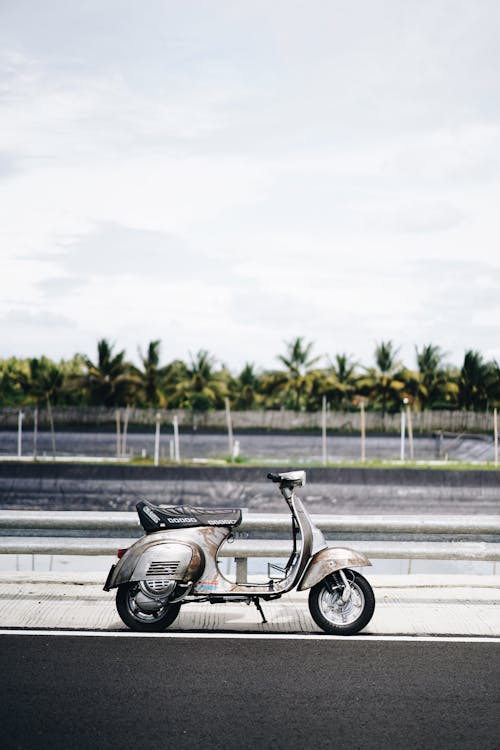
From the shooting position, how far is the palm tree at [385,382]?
74.1 m

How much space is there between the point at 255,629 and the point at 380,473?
1073 inches

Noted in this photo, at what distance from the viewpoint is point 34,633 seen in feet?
23.2

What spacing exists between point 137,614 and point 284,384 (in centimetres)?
7165

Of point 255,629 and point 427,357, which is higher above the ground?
point 427,357

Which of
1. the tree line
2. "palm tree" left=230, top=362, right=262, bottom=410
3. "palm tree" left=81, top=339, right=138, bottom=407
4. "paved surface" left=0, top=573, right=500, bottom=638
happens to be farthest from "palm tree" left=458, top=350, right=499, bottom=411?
"paved surface" left=0, top=573, right=500, bottom=638

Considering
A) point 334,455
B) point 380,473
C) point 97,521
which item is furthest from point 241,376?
point 97,521

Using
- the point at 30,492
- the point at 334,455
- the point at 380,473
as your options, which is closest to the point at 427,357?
the point at 334,455

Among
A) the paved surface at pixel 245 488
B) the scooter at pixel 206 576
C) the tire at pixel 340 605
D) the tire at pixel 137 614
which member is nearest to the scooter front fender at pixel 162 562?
the scooter at pixel 206 576

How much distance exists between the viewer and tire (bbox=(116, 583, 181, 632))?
7148mm

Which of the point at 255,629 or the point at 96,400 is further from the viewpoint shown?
the point at 96,400

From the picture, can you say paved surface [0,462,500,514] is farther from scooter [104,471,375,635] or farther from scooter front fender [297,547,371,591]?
scooter front fender [297,547,371,591]

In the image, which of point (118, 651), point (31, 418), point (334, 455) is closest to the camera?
point (118, 651)

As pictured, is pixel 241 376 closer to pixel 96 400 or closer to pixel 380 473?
pixel 96 400

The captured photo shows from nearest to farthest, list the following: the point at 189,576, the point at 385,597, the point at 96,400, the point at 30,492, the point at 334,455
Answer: the point at 189,576
the point at 385,597
the point at 30,492
the point at 334,455
the point at 96,400
